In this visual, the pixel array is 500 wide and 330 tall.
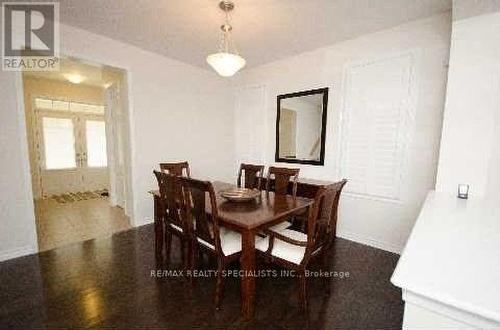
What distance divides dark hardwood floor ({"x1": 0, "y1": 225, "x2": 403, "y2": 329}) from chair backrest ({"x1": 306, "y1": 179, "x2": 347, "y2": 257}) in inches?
18.6

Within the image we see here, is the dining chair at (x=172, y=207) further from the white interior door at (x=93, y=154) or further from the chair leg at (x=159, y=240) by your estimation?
the white interior door at (x=93, y=154)

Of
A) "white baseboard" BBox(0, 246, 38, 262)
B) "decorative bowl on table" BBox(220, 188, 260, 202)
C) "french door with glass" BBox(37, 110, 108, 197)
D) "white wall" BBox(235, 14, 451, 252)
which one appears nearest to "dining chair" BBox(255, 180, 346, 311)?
"decorative bowl on table" BBox(220, 188, 260, 202)

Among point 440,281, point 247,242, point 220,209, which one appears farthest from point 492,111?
point 220,209

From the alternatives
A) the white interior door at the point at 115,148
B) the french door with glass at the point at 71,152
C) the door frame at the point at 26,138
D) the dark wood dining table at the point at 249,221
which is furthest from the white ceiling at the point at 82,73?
the dark wood dining table at the point at 249,221

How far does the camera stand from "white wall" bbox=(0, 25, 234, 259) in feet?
7.89

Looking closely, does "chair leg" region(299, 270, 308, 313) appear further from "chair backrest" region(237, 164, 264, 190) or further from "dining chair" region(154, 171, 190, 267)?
"chair backrest" region(237, 164, 264, 190)

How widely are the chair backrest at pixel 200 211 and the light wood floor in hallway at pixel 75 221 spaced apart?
1.91 metres

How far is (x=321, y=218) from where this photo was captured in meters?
1.69

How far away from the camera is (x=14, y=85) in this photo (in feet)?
7.81

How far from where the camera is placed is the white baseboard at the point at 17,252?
7.86 feet

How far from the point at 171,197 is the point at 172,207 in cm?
11

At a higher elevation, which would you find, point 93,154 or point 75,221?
point 93,154

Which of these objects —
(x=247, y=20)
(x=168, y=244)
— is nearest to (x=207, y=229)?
(x=168, y=244)

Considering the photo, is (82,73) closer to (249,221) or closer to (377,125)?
(249,221)
